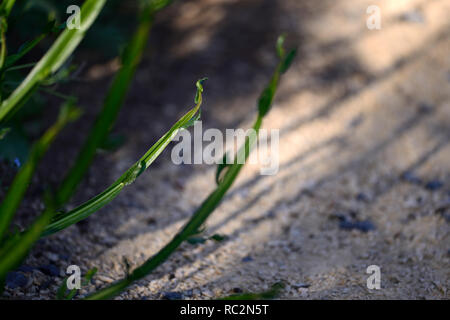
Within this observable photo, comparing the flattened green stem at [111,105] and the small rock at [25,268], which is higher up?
the flattened green stem at [111,105]

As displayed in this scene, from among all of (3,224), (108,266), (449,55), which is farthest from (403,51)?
(3,224)

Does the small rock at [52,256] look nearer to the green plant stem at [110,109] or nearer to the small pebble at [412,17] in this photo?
the green plant stem at [110,109]

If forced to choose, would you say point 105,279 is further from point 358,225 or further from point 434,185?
point 434,185

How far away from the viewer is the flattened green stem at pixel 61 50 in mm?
960

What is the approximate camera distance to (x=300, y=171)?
7.96 ft

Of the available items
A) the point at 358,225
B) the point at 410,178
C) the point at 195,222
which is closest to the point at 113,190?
the point at 195,222

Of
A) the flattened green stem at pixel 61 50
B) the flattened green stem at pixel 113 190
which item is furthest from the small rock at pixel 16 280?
the flattened green stem at pixel 61 50

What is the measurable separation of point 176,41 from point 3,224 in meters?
2.38

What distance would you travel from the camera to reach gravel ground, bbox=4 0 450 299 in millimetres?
1627

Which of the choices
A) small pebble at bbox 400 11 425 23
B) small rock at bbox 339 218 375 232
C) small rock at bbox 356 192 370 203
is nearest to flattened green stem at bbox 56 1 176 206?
small rock at bbox 339 218 375 232

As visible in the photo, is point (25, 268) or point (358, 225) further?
point (358, 225)

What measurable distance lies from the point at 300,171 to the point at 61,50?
167 cm

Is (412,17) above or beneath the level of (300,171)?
above

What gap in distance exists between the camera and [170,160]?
8.12ft
